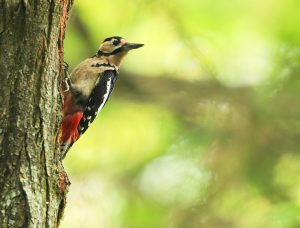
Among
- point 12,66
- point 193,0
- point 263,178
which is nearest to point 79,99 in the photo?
point 12,66

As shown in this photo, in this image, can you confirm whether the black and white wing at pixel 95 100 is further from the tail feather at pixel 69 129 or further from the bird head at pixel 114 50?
the bird head at pixel 114 50

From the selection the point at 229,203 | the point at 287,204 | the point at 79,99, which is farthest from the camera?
the point at 229,203

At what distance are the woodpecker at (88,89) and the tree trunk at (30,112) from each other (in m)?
1.50

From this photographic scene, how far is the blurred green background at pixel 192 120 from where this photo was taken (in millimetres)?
7305

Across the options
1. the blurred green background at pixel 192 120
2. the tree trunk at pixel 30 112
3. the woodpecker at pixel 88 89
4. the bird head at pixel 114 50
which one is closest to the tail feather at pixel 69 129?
the woodpecker at pixel 88 89

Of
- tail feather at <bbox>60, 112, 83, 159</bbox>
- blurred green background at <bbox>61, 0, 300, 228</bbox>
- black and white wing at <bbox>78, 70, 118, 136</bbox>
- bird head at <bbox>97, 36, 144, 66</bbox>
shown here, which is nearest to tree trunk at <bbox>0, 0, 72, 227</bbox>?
tail feather at <bbox>60, 112, 83, 159</bbox>

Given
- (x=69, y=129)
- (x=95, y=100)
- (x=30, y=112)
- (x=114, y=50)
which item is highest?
(x=114, y=50)

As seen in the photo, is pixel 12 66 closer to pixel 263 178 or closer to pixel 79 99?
pixel 79 99

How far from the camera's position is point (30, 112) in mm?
3721

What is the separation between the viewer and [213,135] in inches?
300

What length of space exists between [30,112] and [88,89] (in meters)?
2.05

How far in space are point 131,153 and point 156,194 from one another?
815 mm

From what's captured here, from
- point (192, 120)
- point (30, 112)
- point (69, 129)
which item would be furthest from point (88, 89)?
point (192, 120)

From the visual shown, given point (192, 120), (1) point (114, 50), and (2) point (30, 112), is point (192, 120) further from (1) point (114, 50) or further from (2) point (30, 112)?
(2) point (30, 112)
